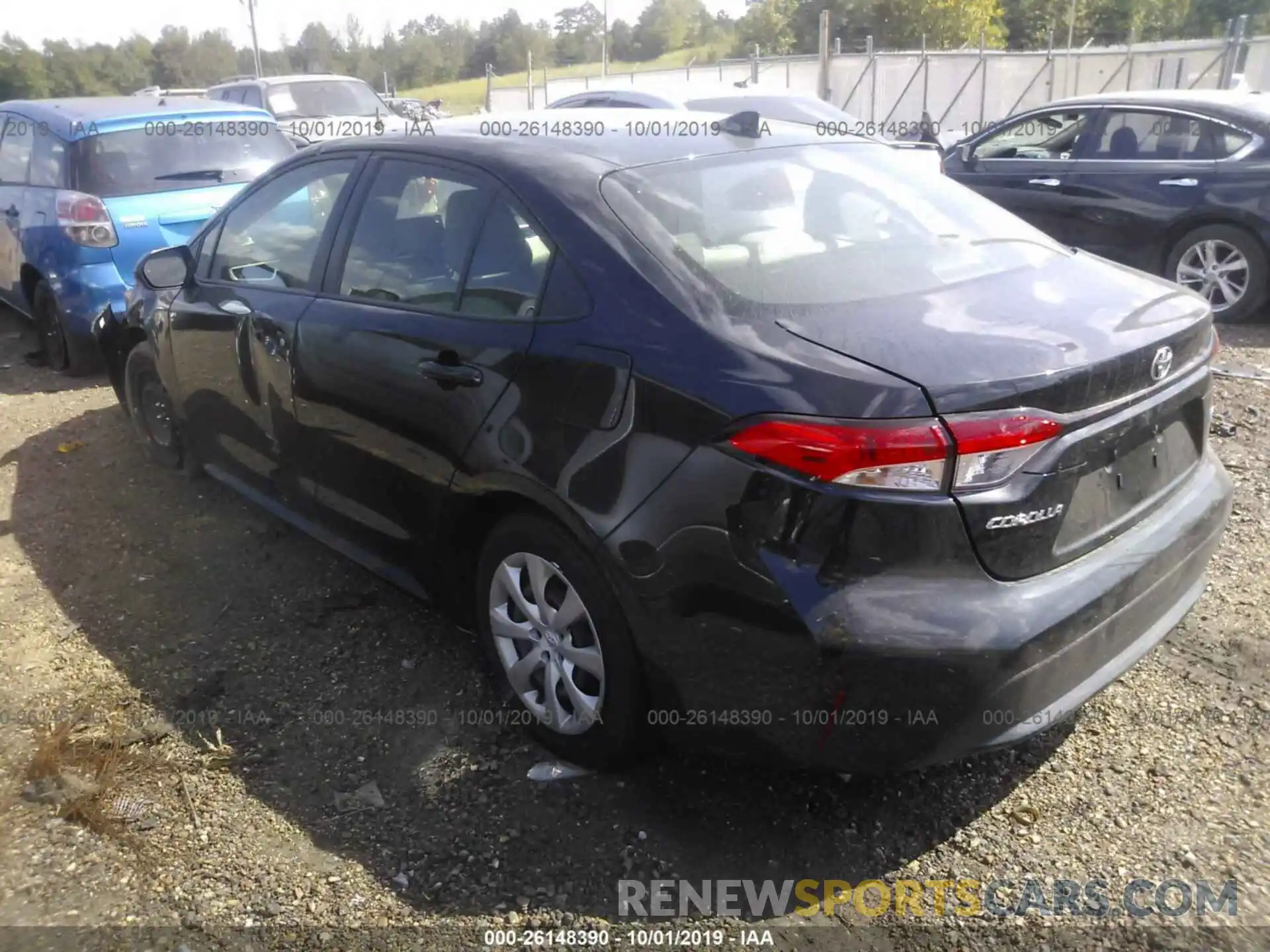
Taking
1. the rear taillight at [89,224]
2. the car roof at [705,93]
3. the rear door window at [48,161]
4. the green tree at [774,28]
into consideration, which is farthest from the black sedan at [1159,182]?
the green tree at [774,28]

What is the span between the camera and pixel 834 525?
2.17m

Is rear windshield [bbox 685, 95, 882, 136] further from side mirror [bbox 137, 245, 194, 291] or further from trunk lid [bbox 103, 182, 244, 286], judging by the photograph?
side mirror [bbox 137, 245, 194, 291]

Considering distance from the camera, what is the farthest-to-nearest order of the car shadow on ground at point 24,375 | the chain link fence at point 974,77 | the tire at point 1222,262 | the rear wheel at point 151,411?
the chain link fence at point 974,77 < the tire at point 1222,262 < the car shadow on ground at point 24,375 < the rear wheel at point 151,411

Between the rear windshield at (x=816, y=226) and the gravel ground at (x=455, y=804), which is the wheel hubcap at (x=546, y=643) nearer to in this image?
the gravel ground at (x=455, y=804)

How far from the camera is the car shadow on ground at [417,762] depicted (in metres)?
2.62

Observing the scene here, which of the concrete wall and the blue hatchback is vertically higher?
the concrete wall

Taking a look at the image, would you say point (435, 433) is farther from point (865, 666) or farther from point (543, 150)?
point (865, 666)

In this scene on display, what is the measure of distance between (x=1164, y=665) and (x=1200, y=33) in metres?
57.1

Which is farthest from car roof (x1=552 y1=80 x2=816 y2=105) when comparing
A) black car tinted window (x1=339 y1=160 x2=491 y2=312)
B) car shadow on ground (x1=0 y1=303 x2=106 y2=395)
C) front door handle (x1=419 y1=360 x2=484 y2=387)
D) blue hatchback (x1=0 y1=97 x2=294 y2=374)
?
front door handle (x1=419 y1=360 x2=484 y2=387)

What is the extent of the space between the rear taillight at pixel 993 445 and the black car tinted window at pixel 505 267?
47.1 inches

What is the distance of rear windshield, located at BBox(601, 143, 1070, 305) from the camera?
2.62 meters

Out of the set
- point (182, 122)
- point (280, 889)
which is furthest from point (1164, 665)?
point (182, 122)

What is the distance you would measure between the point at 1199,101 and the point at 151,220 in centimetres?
733

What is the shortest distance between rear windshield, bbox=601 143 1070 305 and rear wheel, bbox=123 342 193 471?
3.07 metres
